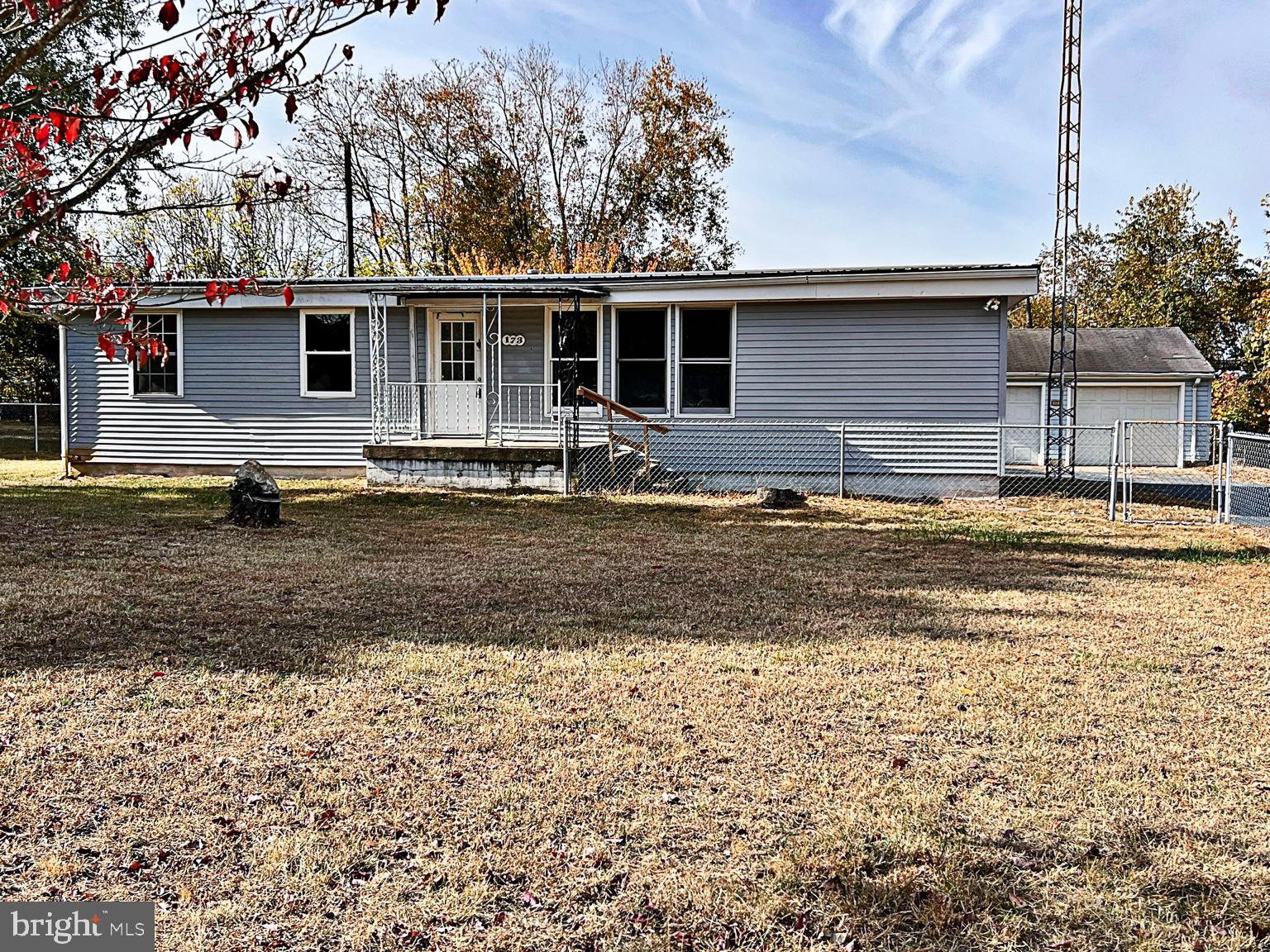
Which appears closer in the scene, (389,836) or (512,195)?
(389,836)

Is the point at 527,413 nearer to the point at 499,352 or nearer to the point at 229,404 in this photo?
the point at 499,352

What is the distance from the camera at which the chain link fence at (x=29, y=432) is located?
71.6 ft

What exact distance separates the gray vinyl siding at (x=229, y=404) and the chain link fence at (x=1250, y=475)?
11.5 meters

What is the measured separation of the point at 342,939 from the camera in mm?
2520

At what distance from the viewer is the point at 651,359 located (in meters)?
15.2

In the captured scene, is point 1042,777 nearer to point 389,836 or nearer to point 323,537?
A: point 389,836

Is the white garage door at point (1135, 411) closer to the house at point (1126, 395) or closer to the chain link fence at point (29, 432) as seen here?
the house at point (1126, 395)

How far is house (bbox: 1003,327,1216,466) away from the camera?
22.9 meters

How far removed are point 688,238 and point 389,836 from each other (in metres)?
30.6

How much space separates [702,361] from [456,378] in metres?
4.06

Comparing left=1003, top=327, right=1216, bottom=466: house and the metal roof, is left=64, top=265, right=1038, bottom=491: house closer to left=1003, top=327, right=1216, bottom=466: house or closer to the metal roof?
the metal roof

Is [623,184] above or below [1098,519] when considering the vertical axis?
above

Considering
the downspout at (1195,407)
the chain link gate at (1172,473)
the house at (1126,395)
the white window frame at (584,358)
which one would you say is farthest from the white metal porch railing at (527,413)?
the downspout at (1195,407)

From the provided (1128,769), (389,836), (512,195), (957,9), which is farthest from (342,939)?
(512,195)
